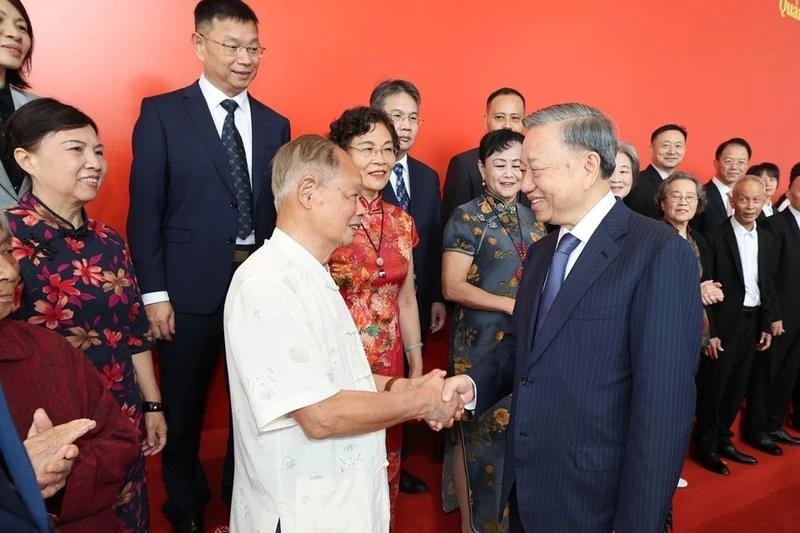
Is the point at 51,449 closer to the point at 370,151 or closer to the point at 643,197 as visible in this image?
the point at 370,151

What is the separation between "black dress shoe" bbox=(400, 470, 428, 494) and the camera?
2656mm

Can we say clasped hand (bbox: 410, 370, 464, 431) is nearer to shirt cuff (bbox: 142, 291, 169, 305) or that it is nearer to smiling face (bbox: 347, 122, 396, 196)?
smiling face (bbox: 347, 122, 396, 196)

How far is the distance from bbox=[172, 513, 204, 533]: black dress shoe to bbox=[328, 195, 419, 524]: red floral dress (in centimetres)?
73

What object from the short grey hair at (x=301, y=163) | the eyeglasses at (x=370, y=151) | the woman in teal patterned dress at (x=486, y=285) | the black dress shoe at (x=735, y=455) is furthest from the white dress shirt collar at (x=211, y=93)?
the black dress shoe at (x=735, y=455)

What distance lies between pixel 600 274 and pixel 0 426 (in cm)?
108

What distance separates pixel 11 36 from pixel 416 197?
157 centimetres

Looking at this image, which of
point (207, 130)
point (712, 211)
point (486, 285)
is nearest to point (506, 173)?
point (486, 285)

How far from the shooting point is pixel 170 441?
2.25 meters

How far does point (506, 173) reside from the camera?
2338mm

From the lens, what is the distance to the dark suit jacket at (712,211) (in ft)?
13.1

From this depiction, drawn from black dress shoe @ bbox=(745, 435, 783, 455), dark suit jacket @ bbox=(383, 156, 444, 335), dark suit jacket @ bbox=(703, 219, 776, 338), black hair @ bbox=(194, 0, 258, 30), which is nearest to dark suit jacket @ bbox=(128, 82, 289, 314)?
black hair @ bbox=(194, 0, 258, 30)

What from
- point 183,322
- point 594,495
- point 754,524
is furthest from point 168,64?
point 754,524

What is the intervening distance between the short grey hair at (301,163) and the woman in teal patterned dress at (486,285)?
1.03 meters

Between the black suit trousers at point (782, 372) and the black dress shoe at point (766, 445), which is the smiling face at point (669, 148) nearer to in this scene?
the black suit trousers at point (782, 372)
